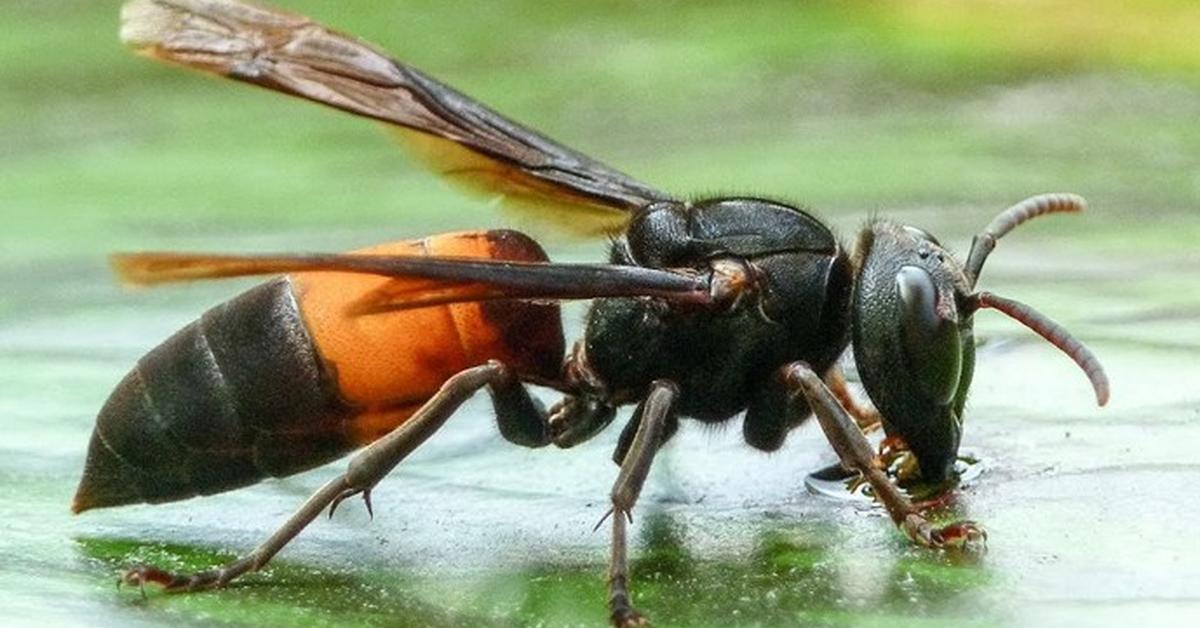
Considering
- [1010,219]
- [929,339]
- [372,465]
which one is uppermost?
[1010,219]

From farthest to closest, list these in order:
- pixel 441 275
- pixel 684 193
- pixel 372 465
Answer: pixel 684 193
pixel 372 465
pixel 441 275

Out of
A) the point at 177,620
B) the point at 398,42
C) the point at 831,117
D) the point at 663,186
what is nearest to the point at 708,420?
the point at 177,620

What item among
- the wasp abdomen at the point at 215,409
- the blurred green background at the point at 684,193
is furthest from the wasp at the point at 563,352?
the blurred green background at the point at 684,193

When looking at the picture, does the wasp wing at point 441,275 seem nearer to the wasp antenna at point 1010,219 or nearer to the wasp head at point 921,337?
the wasp head at point 921,337

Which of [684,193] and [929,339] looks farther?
[684,193]

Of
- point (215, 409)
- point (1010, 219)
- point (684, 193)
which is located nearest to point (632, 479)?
point (215, 409)

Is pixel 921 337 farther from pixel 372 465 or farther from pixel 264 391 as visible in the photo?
pixel 264 391

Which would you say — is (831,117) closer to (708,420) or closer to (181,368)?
(708,420)
